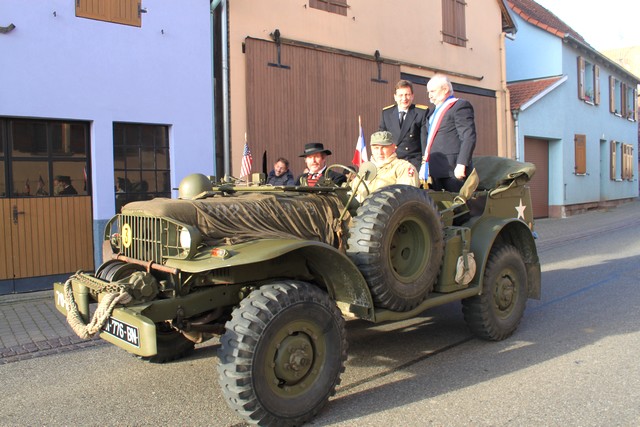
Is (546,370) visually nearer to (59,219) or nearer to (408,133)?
(408,133)

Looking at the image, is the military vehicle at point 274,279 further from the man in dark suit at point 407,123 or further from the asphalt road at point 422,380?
the man in dark suit at point 407,123

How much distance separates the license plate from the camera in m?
3.09

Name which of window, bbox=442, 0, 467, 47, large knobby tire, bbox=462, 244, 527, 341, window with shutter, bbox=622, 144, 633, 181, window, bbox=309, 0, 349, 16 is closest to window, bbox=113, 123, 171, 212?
window, bbox=309, 0, 349, 16

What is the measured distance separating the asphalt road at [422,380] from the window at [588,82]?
1719 centimetres

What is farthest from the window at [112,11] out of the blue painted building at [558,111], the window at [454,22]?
the blue painted building at [558,111]

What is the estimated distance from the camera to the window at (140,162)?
8586 mm

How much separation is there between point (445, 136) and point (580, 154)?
17.8 m

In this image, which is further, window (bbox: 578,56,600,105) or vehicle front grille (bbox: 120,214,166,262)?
window (bbox: 578,56,600,105)

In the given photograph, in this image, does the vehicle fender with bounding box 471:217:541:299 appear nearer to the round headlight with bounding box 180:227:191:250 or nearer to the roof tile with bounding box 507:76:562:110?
the round headlight with bounding box 180:227:191:250

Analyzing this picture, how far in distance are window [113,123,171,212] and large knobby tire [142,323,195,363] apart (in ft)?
15.1

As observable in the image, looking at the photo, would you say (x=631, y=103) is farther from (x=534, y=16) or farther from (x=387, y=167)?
(x=387, y=167)

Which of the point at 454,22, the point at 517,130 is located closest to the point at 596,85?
the point at 517,130

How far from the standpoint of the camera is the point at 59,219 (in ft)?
26.4

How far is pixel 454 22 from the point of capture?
15070 millimetres
